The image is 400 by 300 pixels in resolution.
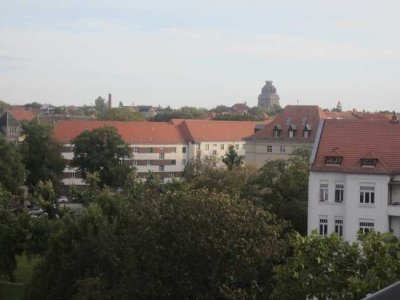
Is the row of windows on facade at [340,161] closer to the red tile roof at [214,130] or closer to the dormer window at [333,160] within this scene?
the dormer window at [333,160]

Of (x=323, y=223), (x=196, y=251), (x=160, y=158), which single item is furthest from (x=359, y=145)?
(x=160, y=158)

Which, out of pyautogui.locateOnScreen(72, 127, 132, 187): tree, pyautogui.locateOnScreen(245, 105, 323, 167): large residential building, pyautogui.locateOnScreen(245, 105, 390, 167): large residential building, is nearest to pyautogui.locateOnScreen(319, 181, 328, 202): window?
pyautogui.locateOnScreen(72, 127, 132, 187): tree

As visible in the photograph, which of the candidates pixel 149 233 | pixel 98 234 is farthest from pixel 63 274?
pixel 149 233

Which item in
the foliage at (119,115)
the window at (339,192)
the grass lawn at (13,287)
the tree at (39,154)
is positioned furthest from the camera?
the foliage at (119,115)

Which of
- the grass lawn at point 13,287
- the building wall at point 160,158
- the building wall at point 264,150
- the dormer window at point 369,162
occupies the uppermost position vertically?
the dormer window at point 369,162

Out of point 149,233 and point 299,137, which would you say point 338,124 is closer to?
point 149,233

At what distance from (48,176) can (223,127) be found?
140ft

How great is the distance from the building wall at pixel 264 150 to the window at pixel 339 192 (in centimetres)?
4697

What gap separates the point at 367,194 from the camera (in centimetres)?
3597

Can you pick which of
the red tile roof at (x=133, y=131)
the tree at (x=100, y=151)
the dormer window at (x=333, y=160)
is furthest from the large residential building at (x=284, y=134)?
the dormer window at (x=333, y=160)

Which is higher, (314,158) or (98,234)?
(314,158)

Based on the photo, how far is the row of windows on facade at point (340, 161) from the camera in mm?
36344

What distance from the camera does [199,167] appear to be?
65.9m

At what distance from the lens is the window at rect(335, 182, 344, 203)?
36812 mm
